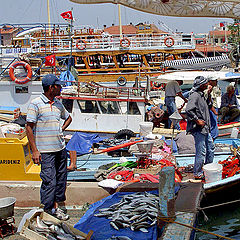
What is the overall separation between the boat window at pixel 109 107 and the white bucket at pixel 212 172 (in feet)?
20.8

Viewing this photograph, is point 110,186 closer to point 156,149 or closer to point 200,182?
point 200,182

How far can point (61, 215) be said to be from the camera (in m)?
5.49

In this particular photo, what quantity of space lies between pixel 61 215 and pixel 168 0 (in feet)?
11.4

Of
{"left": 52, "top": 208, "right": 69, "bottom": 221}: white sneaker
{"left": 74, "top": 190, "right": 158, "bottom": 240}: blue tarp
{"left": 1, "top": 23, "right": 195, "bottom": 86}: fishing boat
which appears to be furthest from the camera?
{"left": 1, "top": 23, "right": 195, "bottom": 86}: fishing boat

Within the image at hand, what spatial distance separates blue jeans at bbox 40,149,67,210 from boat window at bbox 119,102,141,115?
7.13 metres

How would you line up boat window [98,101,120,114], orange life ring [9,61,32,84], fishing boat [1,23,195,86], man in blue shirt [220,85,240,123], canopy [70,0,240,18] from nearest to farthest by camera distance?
canopy [70,0,240,18]
man in blue shirt [220,85,240,123]
boat window [98,101,120,114]
orange life ring [9,61,32,84]
fishing boat [1,23,195,86]

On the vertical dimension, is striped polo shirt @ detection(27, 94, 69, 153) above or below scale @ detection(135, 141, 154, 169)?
above

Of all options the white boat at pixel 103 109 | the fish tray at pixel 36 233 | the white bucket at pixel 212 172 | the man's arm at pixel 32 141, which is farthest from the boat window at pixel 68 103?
the fish tray at pixel 36 233

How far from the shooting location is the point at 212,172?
6.49 metres

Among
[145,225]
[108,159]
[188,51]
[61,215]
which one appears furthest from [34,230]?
[188,51]

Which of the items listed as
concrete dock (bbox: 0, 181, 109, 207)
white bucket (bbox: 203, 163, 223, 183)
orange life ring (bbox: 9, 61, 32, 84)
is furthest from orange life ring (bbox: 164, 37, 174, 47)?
concrete dock (bbox: 0, 181, 109, 207)

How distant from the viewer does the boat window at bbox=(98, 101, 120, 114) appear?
12.5m

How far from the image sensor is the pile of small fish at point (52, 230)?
14.9 ft

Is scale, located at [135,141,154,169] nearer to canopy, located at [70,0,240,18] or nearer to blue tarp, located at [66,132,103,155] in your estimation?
blue tarp, located at [66,132,103,155]
